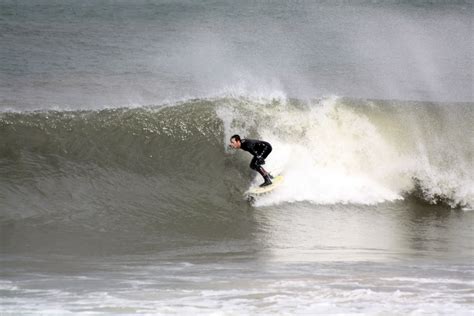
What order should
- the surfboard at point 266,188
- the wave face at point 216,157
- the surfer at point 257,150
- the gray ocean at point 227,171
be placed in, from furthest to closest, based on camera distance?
the surfboard at point 266,188
the wave face at point 216,157
the surfer at point 257,150
the gray ocean at point 227,171

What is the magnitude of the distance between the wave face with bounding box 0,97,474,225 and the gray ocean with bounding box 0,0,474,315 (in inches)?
1.6

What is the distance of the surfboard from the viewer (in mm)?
11937

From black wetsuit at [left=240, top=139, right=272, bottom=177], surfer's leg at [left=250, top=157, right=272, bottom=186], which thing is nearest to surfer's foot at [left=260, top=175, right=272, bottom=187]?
surfer's leg at [left=250, top=157, right=272, bottom=186]

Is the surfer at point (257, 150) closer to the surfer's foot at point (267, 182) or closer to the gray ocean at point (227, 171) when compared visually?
the surfer's foot at point (267, 182)

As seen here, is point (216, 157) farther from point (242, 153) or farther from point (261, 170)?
point (261, 170)

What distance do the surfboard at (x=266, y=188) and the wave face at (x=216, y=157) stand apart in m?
0.15

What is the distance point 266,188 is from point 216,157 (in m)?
1.75

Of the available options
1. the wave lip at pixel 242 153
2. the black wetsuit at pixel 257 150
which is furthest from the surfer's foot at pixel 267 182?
the wave lip at pixel 242 153

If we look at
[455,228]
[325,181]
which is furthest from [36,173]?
[455,228]

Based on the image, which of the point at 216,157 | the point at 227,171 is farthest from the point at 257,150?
the point at 216,157

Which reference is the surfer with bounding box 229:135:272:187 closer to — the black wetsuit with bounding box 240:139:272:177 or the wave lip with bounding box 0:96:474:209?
the black wetsuit with bounding box 240:139:272:177

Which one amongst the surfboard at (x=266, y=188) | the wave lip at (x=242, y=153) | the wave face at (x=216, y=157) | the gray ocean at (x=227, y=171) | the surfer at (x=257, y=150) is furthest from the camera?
the wave lip at (x=242, y=153)

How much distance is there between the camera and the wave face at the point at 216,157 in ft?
38.7

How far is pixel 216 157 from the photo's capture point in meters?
13.3
